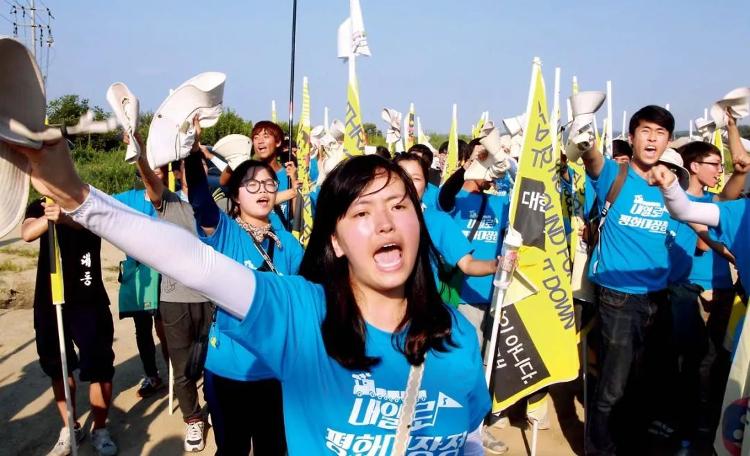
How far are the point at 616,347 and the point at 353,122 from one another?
2.60 metres

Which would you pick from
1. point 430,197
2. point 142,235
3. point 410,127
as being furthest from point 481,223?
point 410,127

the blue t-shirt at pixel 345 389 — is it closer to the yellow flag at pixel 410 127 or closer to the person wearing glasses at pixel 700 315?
the person wearing glasses at pixel 700 315

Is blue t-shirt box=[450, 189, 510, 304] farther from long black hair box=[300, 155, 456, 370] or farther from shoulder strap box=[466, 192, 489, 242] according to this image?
long black hair box=[300, 155, 456, 370]

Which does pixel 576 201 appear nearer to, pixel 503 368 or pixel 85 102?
pixel 503 368

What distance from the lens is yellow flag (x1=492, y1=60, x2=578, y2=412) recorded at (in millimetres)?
3564

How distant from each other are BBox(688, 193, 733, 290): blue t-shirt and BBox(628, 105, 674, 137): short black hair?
3.76 ft

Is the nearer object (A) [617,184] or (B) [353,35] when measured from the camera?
(A) [617,184]

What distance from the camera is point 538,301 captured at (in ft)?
12.1

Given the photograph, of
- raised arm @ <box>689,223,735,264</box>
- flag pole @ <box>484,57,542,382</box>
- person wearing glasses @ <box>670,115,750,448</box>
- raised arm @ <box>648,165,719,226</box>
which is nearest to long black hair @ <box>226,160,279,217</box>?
flag pole @ <box>484,57,542,382</box>

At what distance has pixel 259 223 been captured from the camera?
3324 mm

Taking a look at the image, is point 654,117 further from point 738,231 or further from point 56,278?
point 56,278

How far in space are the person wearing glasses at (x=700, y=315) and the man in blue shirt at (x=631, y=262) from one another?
605 millimetres

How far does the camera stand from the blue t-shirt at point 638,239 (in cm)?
360

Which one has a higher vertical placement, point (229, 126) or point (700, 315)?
point (229, 126)
